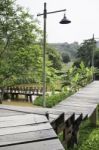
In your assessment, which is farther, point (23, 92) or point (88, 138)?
→ point (23, 92)

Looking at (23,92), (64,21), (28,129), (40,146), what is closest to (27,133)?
(28,129)

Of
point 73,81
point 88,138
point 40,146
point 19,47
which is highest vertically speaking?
point 19,47

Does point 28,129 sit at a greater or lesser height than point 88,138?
greater

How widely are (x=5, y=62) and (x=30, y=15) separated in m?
3.26

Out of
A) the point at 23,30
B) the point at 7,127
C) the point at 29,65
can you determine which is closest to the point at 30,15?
the point at 23,30

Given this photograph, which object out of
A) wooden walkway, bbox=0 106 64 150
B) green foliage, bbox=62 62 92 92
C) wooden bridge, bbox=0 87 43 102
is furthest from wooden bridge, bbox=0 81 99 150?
wooden bridge, bbox=0 87 43 102

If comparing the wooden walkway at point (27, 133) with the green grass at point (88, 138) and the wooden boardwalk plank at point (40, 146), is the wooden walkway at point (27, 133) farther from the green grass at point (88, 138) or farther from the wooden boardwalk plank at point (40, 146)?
the green grass at point (88, 138)

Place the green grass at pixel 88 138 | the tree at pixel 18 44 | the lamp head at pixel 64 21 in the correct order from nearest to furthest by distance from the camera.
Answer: the green grass at pixel 88 138
the lamp head at pixel 64 21
the tree at pixel 18 44

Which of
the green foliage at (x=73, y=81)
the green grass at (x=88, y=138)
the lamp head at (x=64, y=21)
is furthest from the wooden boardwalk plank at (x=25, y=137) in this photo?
the green foliage at (x=73, y=81)

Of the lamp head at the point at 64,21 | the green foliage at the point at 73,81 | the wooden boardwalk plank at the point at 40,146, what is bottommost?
the green foliage at the point at 73,81

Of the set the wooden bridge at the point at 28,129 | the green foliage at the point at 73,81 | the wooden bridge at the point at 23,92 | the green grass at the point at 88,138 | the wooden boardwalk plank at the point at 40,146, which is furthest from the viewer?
the wooden bridge at the point at 23,92

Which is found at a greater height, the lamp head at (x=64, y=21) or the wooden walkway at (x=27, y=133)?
the lamp head at (x=64, y=21)

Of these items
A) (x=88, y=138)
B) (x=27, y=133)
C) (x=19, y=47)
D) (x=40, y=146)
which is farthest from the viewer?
(x=19, y=47)

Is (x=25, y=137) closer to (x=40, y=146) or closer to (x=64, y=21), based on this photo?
(x=40, y=146)
